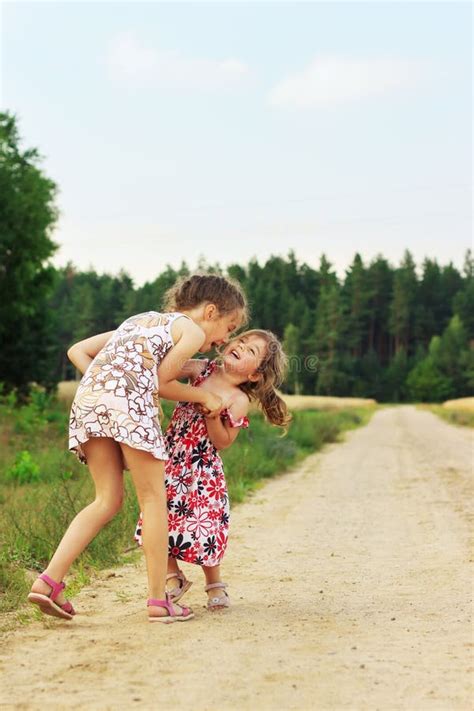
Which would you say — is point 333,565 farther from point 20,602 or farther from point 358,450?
point 358,450

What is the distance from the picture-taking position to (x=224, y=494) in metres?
4.79

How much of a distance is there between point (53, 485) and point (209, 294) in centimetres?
451

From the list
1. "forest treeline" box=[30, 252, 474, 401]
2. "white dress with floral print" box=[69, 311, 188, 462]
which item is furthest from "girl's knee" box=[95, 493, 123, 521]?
"forest treeline" box=[30, 252, 474, 401]

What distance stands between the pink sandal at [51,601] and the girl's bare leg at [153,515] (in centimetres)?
40

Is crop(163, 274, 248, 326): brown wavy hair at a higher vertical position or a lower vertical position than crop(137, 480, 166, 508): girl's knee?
higher

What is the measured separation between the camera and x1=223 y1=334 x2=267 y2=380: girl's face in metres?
4.72

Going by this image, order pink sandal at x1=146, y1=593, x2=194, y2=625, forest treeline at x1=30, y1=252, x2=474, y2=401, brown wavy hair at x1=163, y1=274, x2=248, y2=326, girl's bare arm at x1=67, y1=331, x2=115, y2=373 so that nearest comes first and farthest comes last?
pink sandal at x1=146, y1=593, x2=194, y2=625, girl's bare arm at x1=67, y1=331, x2=115, y2=373, brown wavy hair at x1=163, y1=274, x2=248, y2=326, forest treeline at x1=30, y1=252, x2=474, y2=401

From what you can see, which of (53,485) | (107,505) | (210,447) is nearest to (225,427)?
(210,447)

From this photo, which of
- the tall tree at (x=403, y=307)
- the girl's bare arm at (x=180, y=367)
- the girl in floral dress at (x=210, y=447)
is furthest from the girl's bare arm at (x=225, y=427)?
the tall tree at (x=403, y=307)

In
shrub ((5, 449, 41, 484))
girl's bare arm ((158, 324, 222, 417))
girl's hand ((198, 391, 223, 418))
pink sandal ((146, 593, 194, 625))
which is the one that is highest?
girl's bare arm ((158, 324, 222, 417))

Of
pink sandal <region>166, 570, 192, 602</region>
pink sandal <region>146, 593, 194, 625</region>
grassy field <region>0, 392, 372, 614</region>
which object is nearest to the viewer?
Result: pink sandal <region>146, 593, 194, 625</region>

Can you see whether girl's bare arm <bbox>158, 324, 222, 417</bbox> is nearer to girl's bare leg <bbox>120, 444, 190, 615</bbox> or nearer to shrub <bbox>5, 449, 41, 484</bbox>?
girl's bare leg <bbox>120, 444, 190, 615</bbox>

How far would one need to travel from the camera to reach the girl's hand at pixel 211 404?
4.50m

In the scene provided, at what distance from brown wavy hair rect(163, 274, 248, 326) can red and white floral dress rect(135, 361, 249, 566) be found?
411mm
